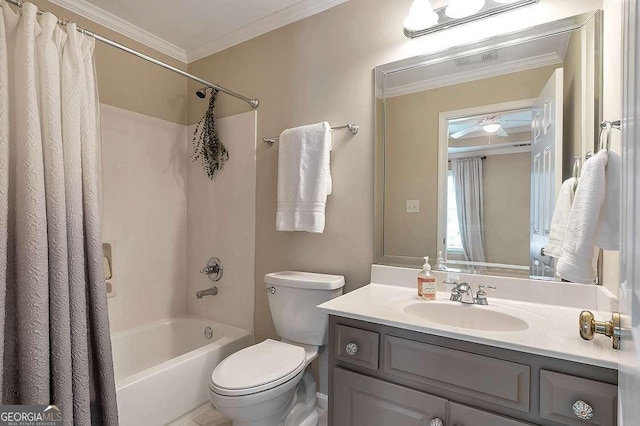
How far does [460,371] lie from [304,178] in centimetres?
116

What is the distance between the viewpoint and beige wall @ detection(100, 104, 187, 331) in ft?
6.91

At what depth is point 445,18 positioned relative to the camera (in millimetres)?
1479

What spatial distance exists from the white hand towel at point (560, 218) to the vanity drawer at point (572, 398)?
0.53 meters

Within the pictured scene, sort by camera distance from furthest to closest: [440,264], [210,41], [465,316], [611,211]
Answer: [210,41], [440,264], [465,316], [611,211]

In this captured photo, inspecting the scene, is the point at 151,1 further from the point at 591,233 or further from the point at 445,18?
the point at 591,233

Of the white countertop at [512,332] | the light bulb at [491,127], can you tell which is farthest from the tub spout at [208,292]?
the light bulb at [491,127]

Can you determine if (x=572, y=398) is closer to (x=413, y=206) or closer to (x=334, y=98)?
(x=413, y=206)

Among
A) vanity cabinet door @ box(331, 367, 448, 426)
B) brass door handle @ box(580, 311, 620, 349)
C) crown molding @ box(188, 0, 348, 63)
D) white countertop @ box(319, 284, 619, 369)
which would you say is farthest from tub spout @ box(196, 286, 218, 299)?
brass door handle @ box(580, 311, 620, 349)

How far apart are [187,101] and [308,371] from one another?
216cm

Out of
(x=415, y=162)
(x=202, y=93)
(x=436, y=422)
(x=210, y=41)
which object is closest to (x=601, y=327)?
(x=436, y=422)

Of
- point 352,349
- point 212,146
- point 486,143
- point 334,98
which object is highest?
point 334,98

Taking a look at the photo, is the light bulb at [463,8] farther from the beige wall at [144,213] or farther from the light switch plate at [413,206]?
the beige wall at [144,213]

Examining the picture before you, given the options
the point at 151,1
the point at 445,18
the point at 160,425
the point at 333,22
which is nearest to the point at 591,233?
the point at 445,18

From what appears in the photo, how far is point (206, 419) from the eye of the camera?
1802 mm
